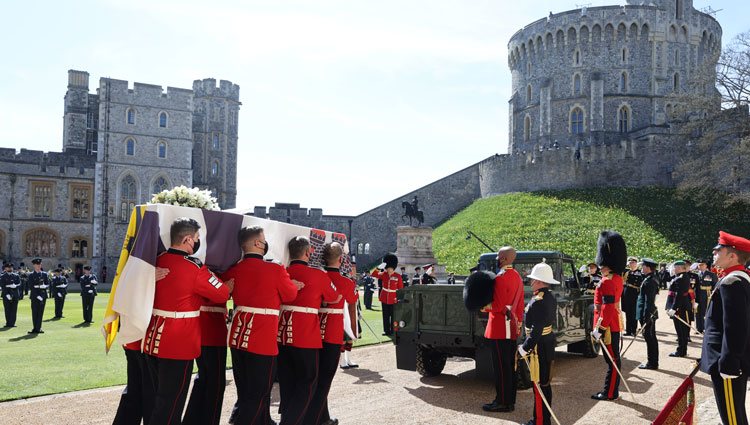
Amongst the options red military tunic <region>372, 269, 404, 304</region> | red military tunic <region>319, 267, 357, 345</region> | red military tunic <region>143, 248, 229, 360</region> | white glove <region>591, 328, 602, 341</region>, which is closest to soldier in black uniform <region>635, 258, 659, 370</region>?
white glove <region>591, 328, 602, 341</region>

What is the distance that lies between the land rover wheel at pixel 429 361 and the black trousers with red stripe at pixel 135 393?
5.05 m

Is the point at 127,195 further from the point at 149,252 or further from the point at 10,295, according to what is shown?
the point at 149,252

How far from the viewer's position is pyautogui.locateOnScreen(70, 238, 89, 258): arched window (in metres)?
45.8

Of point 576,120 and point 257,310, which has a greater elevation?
point 576,120

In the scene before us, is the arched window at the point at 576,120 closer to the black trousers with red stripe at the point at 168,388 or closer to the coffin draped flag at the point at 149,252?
the coffin draped flag at the point at 149,252

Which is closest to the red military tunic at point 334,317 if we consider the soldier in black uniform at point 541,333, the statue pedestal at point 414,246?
the soldier in black uniform at point 541,333

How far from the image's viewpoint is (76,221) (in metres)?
46.0

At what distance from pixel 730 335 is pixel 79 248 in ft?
157

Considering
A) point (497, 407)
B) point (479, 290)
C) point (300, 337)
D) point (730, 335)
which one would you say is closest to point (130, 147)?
point (479, 290)

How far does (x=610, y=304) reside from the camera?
935cm

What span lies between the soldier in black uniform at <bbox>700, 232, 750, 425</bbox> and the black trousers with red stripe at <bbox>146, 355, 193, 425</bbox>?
4.60 metres

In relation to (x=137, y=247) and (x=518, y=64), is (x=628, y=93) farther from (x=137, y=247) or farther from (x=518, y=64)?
(x=137, y=247)

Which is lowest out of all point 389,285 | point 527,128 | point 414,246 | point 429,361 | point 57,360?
point 57,360

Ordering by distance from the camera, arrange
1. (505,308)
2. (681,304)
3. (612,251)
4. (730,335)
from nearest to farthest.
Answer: (730,335) → (505,308) → (612,251) → (681,304)
